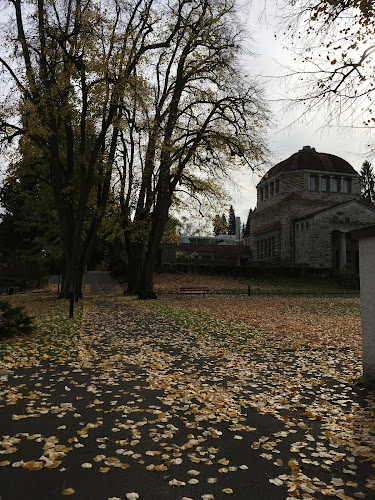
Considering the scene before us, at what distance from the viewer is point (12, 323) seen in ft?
35.2

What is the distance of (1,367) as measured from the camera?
766cm

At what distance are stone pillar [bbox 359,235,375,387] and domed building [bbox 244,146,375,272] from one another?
1481 inches

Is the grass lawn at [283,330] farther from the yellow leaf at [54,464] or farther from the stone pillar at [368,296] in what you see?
the yellow leaf at [54,464]

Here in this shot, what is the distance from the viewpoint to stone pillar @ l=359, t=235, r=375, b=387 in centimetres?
614

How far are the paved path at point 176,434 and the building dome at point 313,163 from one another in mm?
45882

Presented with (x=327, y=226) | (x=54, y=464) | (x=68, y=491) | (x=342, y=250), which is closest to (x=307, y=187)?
(x=327, y=226)

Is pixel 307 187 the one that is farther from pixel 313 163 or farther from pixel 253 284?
pixel 253 284

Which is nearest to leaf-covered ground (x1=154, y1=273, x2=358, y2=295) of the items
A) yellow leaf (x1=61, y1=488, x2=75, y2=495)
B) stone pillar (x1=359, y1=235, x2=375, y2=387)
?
stone pillar (x1=359, y1=235, x2=375, y2=387)

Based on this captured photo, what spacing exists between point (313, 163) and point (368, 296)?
48219 mm

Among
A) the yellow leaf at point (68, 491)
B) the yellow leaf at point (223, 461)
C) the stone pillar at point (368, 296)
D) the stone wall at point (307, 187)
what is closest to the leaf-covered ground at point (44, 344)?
the yellow leaf at point (68, 491)

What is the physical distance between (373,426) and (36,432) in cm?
389

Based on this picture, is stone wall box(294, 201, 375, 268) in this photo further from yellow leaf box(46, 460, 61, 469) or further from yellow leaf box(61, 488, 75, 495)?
yellow leaf box(61, 488, 75, 495)

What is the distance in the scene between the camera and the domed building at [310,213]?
4475cm

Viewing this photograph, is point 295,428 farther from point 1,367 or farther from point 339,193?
point 339,193
